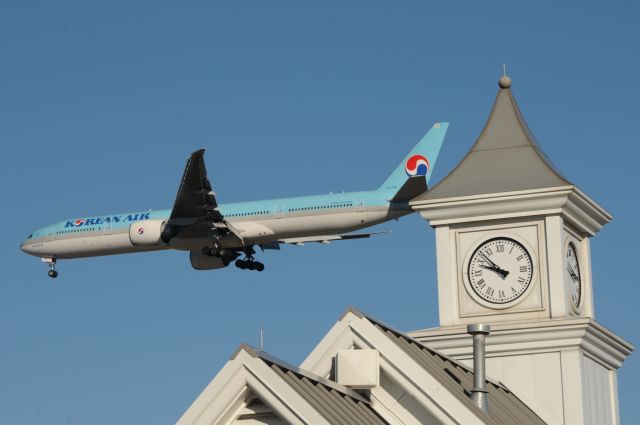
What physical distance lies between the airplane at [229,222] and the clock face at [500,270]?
37536 mm

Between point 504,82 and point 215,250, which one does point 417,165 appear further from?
point 504,82

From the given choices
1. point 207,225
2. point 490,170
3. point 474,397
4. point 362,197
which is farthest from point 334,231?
point 474,397

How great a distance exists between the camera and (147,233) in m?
70.7

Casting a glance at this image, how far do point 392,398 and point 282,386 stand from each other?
3232mm

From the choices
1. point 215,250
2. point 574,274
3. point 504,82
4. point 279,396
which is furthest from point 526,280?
point 215,250

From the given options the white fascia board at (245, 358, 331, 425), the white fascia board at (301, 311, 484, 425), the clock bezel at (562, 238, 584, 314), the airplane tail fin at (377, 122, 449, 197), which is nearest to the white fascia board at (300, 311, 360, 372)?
the white fascia board at (301, 311, 484, 425)

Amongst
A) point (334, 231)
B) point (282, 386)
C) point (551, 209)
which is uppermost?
point (334, 231)

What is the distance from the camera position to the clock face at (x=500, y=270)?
26953mm

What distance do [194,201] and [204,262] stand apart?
475 centimetres

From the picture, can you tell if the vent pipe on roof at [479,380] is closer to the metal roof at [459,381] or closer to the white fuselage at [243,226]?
the metal roof at [459,381]

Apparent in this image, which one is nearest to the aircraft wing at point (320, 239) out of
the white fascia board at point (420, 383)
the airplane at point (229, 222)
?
the airplane at point (229, 222)

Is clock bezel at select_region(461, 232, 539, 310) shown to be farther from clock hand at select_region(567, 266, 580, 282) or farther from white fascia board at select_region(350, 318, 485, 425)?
white fascia board at select_region(350, 318, 485, 425)

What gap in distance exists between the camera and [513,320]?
26.6 meters

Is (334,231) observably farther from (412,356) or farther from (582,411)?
(412,356)
